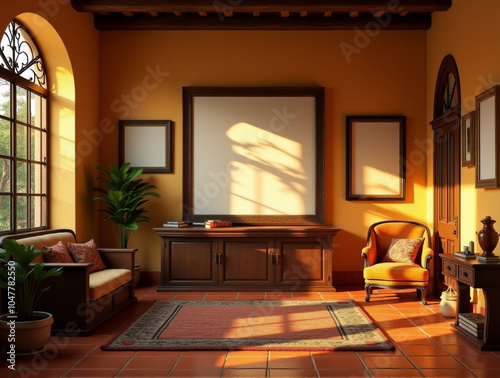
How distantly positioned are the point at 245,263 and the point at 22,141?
3.02 metres

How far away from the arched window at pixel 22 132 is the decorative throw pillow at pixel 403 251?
4200 mm

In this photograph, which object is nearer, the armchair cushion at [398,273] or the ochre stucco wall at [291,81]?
the armchair cushion at [398,273]

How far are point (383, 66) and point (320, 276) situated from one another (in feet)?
9.90

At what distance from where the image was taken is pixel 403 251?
645cm

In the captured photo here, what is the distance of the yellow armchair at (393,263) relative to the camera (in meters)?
6.04

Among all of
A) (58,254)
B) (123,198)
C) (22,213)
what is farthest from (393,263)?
(22,213)

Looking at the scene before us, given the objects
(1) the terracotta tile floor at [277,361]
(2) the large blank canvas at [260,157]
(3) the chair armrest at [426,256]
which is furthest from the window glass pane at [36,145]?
(3) the chair armrest at [426,256]

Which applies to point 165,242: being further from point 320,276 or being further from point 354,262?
point 354,262

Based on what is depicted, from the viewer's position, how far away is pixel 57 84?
643cm

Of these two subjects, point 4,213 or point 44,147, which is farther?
point 44,147

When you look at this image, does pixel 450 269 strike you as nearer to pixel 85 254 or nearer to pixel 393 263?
pixel 393 263

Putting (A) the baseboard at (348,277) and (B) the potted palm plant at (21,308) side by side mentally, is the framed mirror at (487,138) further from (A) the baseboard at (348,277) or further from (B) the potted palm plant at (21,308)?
(B) the potted palm plant at (21,308)

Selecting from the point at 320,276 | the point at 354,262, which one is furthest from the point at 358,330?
the point at 354,262

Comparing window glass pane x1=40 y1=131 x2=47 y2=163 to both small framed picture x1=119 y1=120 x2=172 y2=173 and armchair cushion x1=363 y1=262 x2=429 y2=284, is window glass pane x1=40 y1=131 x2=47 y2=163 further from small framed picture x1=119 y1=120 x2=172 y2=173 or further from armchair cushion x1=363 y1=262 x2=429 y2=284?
armchair cushion x1=363 y1=262 x2=429 y2=284
